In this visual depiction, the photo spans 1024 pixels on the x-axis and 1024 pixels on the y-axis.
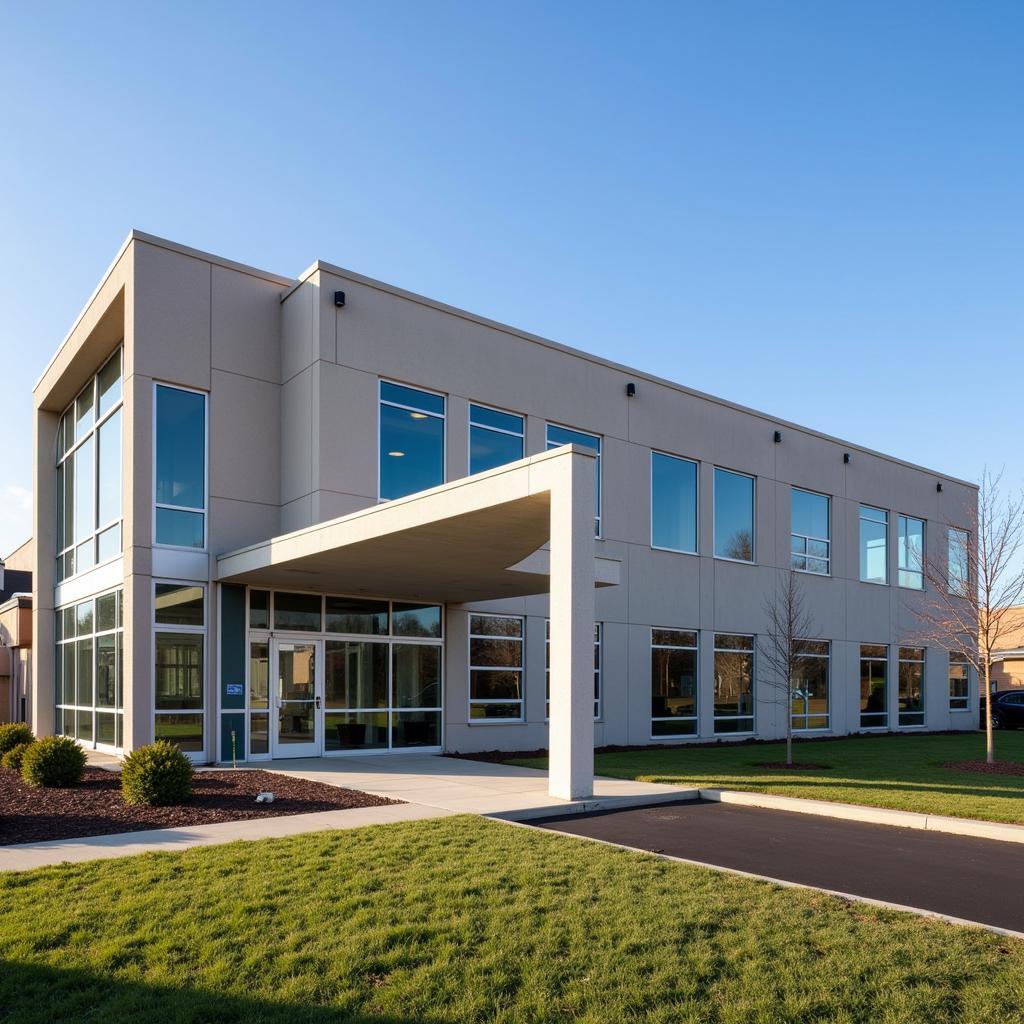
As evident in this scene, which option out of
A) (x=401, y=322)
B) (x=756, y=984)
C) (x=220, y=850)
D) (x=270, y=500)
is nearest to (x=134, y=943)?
(x=220, y=850)

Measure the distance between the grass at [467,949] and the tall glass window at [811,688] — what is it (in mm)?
19894

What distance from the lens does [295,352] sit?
18.1m

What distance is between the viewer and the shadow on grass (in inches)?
192

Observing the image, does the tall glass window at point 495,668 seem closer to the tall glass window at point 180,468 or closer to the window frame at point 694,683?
the window frame at point 694,683

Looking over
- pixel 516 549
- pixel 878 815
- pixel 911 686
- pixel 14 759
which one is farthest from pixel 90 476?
pixel 911 686

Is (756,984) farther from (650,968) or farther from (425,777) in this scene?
(425,777)

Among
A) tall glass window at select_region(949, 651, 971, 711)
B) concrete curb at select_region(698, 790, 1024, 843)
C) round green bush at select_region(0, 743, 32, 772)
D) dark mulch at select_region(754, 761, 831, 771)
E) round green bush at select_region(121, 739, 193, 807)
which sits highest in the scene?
round green bush at select_region(121, 739, 193, 807)

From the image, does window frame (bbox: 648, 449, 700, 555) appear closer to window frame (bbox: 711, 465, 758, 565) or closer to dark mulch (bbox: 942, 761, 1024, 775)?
window frame (bbox: 711, 465, 758, 565)

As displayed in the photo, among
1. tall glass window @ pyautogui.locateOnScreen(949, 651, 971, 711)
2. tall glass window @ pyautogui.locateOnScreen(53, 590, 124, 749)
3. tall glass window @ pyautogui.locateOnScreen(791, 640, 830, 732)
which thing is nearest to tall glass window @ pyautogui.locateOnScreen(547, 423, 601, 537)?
tall glass window @ pyautogui.locateOnScreen(791, 640, 830, 732)

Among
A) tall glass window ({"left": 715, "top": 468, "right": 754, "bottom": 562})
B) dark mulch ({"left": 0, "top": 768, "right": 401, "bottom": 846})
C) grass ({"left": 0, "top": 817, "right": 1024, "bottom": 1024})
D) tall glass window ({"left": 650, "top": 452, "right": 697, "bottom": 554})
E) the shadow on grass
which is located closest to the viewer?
the shadow on grass

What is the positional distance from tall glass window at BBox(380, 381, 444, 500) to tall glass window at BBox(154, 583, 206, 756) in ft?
13.5

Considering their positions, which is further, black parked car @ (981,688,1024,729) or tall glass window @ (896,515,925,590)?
black parked car @ (981,688,1024,729)

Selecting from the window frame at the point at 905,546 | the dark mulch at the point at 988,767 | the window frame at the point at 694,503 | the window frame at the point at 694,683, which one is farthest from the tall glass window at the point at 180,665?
the window frame at the point at 905,546

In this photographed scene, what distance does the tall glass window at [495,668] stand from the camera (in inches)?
790
